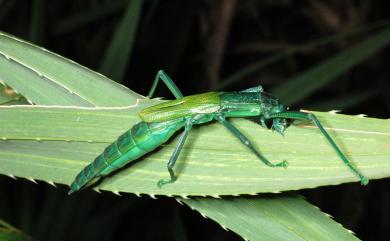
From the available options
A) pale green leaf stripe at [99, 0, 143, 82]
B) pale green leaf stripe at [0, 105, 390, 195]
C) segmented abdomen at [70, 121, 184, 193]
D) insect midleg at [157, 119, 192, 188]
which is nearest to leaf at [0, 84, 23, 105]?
pale green leaf stripe at [0, 105, 390, 195]

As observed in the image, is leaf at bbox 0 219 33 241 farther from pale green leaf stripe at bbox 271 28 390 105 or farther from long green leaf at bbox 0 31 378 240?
pale green leaf stripe at bbox 271 28 390 105

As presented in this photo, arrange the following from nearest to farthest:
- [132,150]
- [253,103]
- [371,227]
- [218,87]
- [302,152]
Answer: [302,152], [132,150], [253,103], [218,87], [371,227]

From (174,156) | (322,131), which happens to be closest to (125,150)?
(174,156)

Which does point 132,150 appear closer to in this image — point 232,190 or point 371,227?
point 232,190

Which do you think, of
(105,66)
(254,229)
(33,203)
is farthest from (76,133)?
(33,203)

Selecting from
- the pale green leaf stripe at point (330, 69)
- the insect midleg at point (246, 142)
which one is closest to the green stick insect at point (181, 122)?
the insect midleg at point (246, 142)

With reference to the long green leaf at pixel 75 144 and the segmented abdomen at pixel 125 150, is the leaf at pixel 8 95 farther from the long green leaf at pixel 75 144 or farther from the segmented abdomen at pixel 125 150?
the segmented abdomen at pixel 125 150
